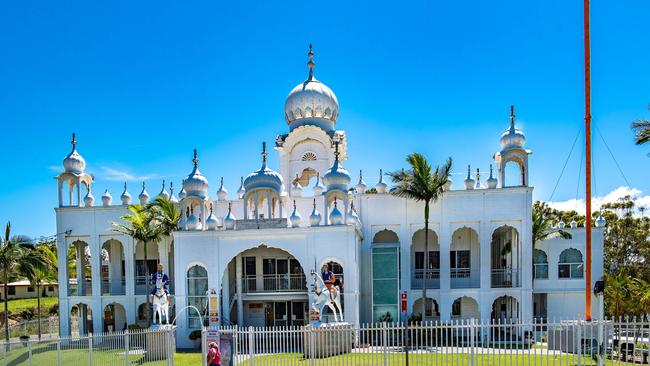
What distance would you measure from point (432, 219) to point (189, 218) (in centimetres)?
1346

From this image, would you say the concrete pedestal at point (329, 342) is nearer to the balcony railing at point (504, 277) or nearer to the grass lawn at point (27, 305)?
the balcony railing at point (504, 277)

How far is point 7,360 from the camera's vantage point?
17156 mm

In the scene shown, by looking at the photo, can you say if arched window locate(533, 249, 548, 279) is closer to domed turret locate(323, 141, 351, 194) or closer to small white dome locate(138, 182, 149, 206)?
domed turret locate(323, 141, 351, 194)

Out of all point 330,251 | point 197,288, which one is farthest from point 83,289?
point 330,251

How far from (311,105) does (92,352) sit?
21614mm

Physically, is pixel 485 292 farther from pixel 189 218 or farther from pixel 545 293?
pixel 189 218

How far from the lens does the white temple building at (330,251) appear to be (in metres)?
27.1

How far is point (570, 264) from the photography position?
3167cm

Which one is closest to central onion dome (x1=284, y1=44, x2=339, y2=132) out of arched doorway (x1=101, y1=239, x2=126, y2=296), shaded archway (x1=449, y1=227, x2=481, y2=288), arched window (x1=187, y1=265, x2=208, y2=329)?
shaded archway (x1=449, y1=227, x2=481, y2=288)

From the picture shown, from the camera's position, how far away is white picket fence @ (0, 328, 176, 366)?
17094mm

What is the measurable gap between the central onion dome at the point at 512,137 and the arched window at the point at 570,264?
7633mm

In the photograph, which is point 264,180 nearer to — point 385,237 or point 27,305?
point 385,237

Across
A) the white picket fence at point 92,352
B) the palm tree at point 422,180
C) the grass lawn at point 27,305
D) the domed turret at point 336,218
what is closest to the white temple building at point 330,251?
the domed turret at point 336,218

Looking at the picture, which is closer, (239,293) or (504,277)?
(239,293)
